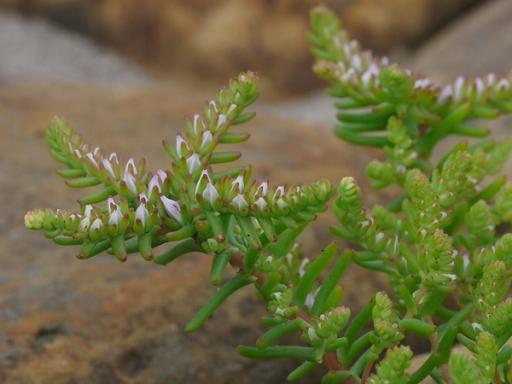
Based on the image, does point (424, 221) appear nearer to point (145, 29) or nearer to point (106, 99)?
point (106, 99)

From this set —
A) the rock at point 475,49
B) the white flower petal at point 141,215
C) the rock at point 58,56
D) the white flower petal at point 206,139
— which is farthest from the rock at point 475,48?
the white flower petal at point 141,215

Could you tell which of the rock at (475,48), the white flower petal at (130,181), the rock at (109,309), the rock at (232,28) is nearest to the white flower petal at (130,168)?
the white flower petal at (130,181)

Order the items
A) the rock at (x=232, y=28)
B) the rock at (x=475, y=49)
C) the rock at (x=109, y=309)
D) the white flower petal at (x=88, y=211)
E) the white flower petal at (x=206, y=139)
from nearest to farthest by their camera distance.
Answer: the white flower petal at (x=88, y=211)
the white flower petal at (x=206, y=139)
the rock at (x=109, y=309)
the rock at (x=475, y=49)
the rock at (x=232, y=28)

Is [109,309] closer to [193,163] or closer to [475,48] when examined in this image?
[193,163]

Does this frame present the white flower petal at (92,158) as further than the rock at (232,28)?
No

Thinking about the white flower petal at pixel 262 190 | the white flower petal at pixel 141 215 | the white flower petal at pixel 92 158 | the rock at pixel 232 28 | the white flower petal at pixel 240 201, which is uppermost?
the rock at pixel 232 28

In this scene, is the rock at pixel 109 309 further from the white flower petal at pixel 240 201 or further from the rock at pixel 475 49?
the rock at pixel 475 49

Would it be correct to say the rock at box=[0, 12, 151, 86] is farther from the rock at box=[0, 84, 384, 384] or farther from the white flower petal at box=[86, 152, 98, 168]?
the white flower petal at box=[86, 152, 98, 168]

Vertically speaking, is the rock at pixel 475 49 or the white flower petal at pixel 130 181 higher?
the rock at pixel 475 49

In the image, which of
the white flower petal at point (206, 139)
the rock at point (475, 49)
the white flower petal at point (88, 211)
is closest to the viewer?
the white flower petal at point (88, 211)
